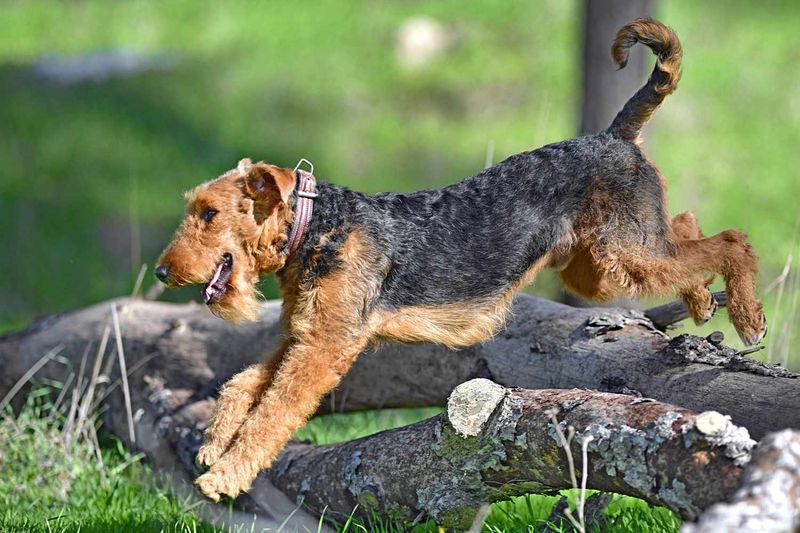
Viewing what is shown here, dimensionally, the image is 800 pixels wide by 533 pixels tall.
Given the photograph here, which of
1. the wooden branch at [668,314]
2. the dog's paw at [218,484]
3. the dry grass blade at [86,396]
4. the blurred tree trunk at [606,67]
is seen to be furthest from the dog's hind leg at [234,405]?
the blurred tree trunk at [606,67]

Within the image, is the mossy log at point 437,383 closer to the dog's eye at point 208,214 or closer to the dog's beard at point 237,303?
the dog's beard at point 237,303

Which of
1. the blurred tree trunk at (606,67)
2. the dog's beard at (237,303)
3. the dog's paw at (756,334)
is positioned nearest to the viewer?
the dog's beard at (237,303)

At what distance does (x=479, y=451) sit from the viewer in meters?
3.88

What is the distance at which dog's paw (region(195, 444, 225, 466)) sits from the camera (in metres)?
4.34

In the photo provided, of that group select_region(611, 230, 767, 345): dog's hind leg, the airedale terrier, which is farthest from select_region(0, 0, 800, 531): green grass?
the airedale terrier

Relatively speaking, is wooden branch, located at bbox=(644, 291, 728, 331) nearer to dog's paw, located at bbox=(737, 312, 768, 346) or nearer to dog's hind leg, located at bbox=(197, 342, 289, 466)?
dog's paw, located at bbox=(737, 312, 768, 346)

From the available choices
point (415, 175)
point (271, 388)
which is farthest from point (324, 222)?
point (415, 175)

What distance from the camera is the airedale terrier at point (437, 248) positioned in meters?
4.46

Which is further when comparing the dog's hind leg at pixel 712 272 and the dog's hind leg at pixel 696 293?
the dog's hind leg at pixel 696 293

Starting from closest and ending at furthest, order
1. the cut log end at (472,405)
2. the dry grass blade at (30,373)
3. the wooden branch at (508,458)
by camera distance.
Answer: the wooden branch at (508,458)
the cut log end at (472,405)
the dry grass blade at (30,373)

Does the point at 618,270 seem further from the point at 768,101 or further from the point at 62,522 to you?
the point at 768,101

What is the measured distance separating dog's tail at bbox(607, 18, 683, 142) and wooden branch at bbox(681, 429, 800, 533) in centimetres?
248

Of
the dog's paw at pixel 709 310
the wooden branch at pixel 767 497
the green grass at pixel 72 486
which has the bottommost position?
the green grass at pixel 72 486

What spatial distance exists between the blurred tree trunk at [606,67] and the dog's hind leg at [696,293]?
2.34m
